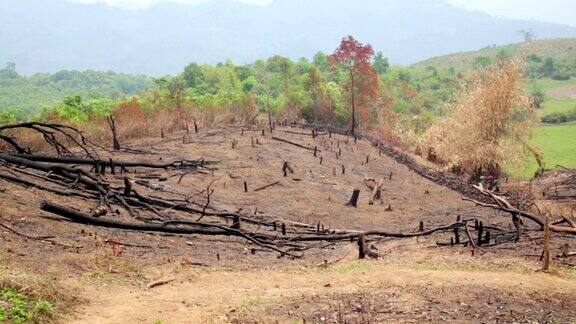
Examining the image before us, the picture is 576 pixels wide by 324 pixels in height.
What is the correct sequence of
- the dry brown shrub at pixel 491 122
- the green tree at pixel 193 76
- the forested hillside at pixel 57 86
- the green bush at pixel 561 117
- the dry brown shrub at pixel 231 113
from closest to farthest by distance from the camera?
1. the dry brown shrub at pixel 491 122
2. the dry brown shrub at pixel 231 113
3. the green tree at pixel 193 76
4. the green bush at pixel 561 117
5. the forested hillside at pixel 57 86

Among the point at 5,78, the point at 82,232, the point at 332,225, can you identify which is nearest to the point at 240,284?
the point at 82,232

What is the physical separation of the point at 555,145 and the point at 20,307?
55.7 metres

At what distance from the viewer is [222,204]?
20516 millimetres

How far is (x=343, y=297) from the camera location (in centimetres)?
968

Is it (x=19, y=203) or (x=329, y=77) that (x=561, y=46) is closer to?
(x=329, y=77)

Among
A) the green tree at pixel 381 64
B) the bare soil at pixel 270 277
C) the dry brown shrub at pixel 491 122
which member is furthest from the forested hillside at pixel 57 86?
the bare soil at pixel 270 277

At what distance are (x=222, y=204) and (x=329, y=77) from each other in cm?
5172

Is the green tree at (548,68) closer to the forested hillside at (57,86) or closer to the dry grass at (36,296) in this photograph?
the forested hillside at (57,86)

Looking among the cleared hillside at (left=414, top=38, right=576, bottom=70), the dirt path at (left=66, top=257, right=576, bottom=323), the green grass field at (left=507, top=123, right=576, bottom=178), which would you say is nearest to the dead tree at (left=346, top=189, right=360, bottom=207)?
the dirt path at (left=66, top=257, right=576, bottom=323)

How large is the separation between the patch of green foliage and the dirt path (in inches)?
20.6

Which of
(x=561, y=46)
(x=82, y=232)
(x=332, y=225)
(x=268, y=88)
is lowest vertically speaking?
(x=332, y=225)

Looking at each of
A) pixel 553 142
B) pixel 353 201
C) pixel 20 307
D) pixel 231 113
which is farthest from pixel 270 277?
pixel 553 142

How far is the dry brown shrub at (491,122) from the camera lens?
3147 centimetres

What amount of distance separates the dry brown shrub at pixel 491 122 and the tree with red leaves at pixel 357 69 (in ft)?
35.7
